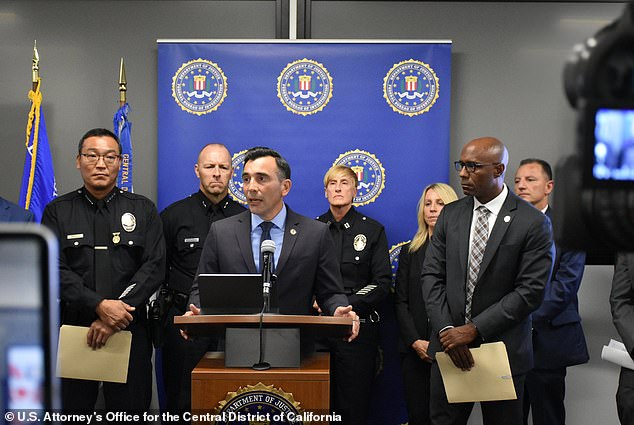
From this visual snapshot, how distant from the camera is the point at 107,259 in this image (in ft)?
13.0

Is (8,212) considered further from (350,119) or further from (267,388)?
(350,119)

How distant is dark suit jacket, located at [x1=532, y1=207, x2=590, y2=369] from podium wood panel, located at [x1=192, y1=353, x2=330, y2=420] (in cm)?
209

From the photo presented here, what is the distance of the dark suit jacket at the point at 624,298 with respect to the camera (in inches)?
136

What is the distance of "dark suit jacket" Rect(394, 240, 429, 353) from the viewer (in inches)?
182

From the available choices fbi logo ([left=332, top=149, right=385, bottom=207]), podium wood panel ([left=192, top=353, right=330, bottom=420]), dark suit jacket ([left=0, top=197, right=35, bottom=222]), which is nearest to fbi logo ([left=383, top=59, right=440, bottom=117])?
fbi logo ([left=332, top=149, right=385, bottom=207])

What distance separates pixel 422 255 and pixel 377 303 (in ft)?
1.37

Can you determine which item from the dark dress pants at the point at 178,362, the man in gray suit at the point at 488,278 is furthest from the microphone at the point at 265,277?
the dark dress pants at the point at 178,362

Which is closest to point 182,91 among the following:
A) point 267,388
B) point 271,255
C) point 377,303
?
point 377,303

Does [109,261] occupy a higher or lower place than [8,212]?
lower

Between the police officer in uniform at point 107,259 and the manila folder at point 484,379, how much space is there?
5.42 ft

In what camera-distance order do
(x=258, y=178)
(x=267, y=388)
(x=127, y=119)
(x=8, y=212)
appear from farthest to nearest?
(x=127, y=119)
(x=8, y=212)
(x=258, y=178)
(x=267, y=388)

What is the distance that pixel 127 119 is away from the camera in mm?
Result: 5094

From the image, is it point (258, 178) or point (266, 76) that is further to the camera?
point (266, 76)

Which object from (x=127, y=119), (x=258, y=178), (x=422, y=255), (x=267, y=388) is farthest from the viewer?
(x=127, y=119)
